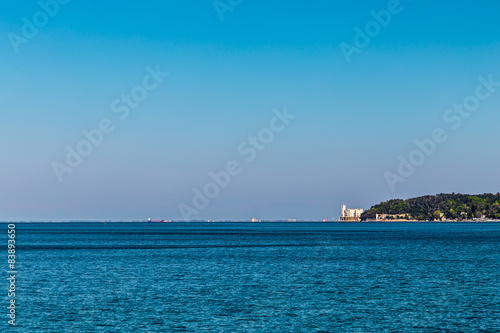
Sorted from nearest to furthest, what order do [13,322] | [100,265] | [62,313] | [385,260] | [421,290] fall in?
[13,322], [62,313], [421,290], [100,265], [385,260]

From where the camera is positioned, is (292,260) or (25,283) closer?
(25,283)

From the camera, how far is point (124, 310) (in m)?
47.3

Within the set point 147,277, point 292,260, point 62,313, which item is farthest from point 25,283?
point 292,260

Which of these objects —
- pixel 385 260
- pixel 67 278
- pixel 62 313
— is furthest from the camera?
pixel 385 260

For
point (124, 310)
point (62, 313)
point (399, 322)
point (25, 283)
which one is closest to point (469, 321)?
point (399, 322)

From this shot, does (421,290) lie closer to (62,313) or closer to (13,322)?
(62,313)

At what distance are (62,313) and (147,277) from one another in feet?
79.9

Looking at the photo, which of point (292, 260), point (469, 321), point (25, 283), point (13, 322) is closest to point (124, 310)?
point (13, 322)

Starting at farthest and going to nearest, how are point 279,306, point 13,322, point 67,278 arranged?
1. point 67,278
2. point 279,306
3. point 13,322

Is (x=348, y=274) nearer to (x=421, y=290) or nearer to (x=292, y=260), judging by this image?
(x=421, y=290)

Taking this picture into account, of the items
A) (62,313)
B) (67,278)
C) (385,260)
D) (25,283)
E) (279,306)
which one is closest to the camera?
(62,313)

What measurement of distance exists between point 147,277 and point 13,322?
27.9 m

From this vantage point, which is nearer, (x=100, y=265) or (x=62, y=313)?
(x=62, y=313)

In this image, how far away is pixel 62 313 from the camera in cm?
4553
